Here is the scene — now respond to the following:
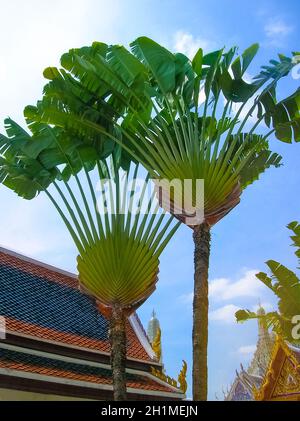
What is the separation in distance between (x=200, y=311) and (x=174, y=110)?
121 inches

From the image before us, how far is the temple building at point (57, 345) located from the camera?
321 inches

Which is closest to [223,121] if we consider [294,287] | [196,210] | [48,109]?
[196,210]

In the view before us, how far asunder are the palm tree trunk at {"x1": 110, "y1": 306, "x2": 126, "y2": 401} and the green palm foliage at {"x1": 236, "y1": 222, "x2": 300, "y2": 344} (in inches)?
223

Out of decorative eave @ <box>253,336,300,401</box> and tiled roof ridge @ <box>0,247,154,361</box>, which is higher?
tiled roof ridge @ <box>0,247,154,361</box>

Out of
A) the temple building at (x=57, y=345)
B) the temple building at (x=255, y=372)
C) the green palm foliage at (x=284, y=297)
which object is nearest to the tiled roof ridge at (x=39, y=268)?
the temple building at (x=57, y=345)

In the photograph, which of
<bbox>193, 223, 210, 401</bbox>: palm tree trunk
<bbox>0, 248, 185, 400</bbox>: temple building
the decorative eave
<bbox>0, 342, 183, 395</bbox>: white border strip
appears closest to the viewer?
<bbox>193, 223, 210, 401</bbox>: palm tree trunk

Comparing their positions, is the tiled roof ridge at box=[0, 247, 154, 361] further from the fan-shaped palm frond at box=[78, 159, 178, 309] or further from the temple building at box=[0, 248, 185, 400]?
the fan-shaped palm frond at box=[78, 159, 178, 309]

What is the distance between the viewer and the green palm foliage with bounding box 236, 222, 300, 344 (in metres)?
11.3

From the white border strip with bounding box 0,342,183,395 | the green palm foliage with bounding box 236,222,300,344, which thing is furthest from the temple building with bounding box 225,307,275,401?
the white border strip with bounding box 0,342,183,395

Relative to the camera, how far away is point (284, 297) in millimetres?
11344

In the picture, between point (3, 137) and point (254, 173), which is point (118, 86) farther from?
point (254, 173)

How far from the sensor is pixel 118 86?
740 cm

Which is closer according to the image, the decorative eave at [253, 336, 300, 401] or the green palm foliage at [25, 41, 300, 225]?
the green palm foliage at [25, 41, 300, 225]

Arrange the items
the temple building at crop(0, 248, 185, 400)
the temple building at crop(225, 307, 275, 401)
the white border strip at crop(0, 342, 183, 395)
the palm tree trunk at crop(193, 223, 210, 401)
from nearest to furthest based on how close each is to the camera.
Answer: the palm tree trunk at crop(193, 223, 210, 401) < the temple building at crop(0, 248, 185, 400) < the white border strip at crop(0, 342, 183, 395) < the temple building at crop(225, 307, 275, 401)
